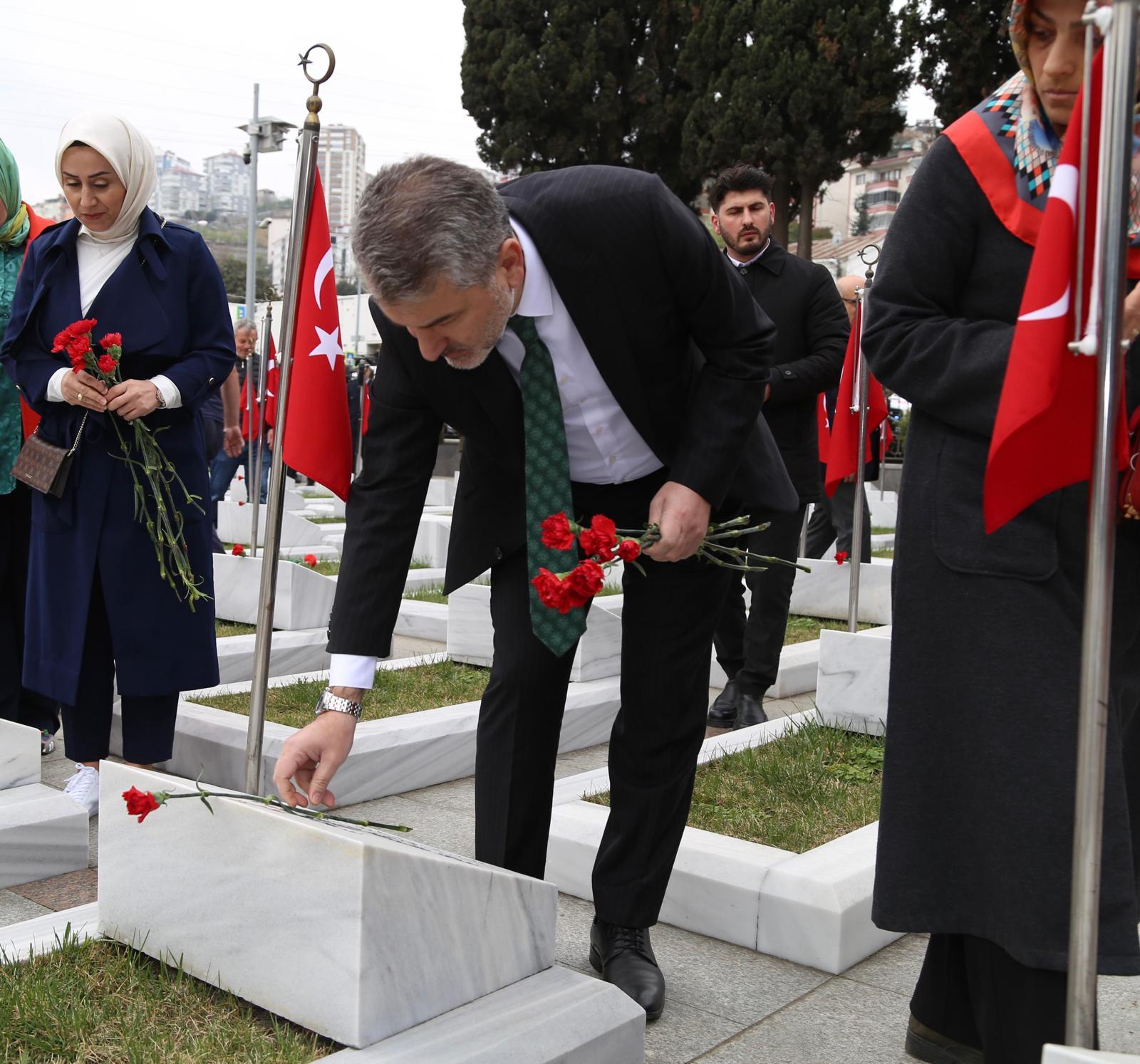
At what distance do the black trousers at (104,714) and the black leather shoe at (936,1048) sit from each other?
248cm

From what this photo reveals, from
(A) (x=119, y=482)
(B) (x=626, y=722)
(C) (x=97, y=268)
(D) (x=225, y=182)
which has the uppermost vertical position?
(D) (x=225, y=182)

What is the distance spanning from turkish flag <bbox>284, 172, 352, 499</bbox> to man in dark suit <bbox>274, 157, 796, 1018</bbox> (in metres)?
0.58

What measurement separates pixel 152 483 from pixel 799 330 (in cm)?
291

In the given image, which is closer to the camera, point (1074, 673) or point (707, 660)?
point (1074, 673)

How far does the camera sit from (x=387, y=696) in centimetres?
561

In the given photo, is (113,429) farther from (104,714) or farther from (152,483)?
(104,714)

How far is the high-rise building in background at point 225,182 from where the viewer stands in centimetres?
12344

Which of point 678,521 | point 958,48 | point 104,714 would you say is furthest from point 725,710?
point 958,48

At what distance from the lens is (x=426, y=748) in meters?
4.75

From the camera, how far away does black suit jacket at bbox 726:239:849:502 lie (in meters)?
5.63

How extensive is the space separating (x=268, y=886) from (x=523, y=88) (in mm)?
28055

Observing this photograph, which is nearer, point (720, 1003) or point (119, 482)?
point (720, 1003)

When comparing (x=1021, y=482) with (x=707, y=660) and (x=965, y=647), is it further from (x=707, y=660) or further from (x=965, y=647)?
(x=707, y=660)

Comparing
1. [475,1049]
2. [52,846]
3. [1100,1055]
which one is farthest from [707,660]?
[52,846]
